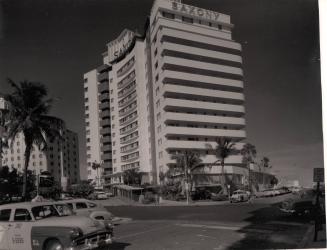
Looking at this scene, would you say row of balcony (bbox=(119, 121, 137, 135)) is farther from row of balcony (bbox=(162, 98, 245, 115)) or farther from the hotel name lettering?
the hotel name lettering

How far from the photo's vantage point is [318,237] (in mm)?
13102

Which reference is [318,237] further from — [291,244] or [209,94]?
[209,94]

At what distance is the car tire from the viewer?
405 inches

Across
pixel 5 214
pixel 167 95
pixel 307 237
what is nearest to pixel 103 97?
pixel 167 95

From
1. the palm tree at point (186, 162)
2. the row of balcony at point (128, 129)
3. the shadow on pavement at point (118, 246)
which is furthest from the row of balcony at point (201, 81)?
the shadow on pavement at point (118, 246)

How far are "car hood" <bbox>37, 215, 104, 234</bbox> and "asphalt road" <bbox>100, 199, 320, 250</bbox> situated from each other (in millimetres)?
2206

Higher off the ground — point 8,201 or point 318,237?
point 8,201

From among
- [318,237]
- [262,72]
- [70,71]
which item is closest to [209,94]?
[262,72]

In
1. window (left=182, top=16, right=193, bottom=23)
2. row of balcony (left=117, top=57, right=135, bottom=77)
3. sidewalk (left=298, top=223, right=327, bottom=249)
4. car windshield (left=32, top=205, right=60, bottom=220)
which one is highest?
window (left=182, top=16, right=193, bottom=23)

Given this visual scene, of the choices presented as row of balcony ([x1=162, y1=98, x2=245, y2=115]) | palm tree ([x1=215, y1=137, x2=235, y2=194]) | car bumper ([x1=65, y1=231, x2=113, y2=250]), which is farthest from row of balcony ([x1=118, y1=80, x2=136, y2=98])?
car bumper ([x1=65, y1=231, x2=113, y2=250])

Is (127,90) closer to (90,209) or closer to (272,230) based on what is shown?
(90,209)

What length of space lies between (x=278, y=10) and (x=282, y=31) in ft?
2.37

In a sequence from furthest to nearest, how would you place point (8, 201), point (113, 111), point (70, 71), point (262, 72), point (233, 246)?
point (113, 111) → point (262, 72) → point (70, 71) → point (8, 201) → point (233, 246)

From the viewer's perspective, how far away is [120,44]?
15242 millimetres
